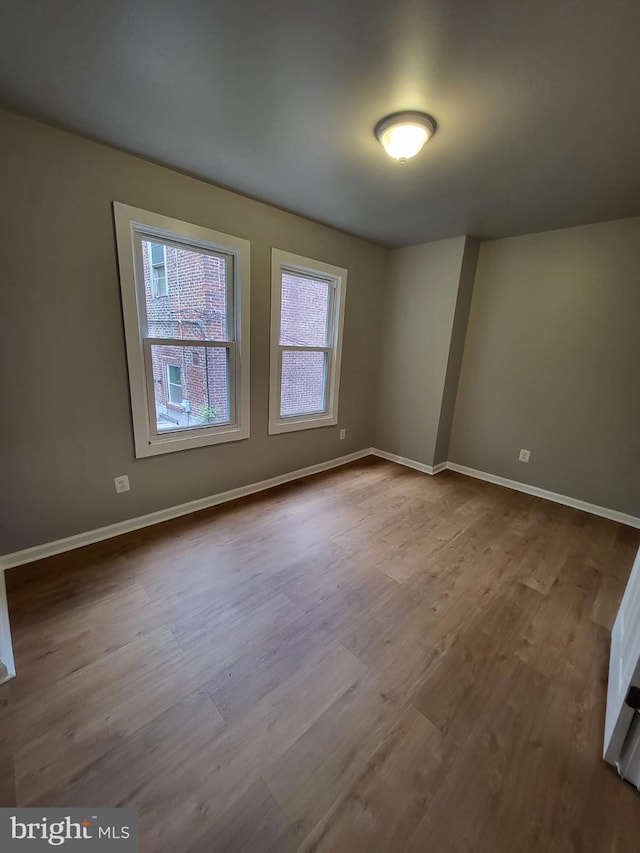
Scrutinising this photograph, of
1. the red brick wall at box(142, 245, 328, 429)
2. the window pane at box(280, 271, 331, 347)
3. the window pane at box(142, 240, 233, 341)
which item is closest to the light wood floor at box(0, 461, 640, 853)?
the red brick wall at box(142, 245, 328, 429)

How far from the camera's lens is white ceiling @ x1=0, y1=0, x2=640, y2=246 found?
109 centimetres

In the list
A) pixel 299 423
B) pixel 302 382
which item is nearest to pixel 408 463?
pixel 299 423

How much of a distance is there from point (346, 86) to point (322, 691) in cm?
255

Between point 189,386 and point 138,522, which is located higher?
point 189,386

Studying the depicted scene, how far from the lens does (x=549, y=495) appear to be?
3.17m

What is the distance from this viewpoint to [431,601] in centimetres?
185

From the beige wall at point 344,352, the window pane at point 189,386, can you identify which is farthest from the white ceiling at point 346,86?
the window pane at point 189,386

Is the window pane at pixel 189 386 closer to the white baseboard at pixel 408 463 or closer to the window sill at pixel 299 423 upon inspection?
the window sill at pixel 299 423

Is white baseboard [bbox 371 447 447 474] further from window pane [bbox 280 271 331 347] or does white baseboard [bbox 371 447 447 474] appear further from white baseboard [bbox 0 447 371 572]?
window pane [bbox 280 271 331 347]

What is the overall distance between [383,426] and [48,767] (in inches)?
144

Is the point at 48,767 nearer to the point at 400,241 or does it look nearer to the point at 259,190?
the point at 259,190

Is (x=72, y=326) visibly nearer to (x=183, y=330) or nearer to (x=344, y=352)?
(x=183, y=330)

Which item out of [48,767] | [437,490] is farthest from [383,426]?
[48,767]

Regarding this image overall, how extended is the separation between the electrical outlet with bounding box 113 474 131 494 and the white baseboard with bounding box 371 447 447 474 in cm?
283
